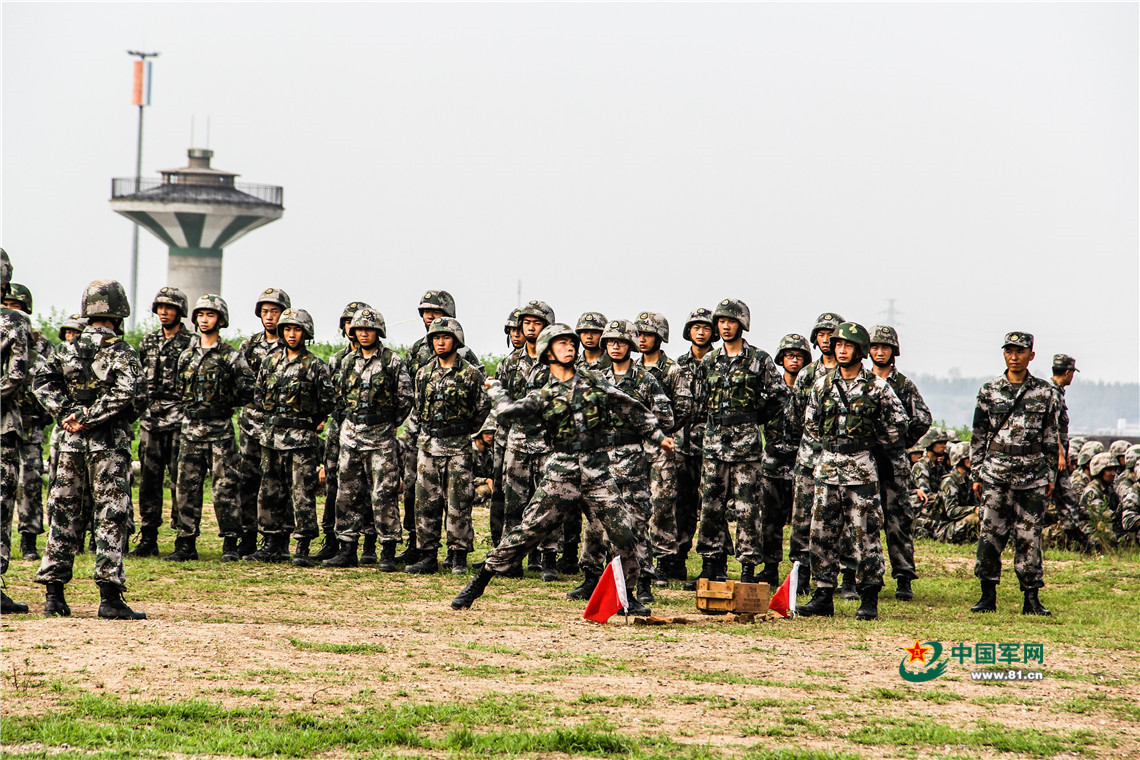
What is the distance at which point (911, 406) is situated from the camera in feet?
43.2

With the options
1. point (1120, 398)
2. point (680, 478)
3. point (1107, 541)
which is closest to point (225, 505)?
point (680, 478)

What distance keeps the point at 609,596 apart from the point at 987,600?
12.4 ft

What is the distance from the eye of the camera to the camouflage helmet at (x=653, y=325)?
14.7 m

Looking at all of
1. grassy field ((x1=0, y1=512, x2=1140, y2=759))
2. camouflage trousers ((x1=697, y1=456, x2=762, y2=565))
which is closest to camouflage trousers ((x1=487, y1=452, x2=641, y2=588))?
grassy field ((x1=0, y1=512, x2=1140, y2=759))

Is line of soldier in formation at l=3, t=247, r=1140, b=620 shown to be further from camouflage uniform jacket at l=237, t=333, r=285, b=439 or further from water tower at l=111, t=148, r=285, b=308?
A: water tower at l=111, t=148, r=285, b=308

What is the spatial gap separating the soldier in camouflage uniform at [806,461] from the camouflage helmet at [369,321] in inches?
174

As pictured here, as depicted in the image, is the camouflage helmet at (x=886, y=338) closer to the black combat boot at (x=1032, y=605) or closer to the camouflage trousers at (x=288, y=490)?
the black combat boot at (x=1032, y=605)

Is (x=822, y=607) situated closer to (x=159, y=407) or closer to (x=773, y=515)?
(x=773, y=515)

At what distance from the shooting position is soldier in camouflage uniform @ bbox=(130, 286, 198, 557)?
14727 mm

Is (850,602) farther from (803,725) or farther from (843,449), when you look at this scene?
(803,725)

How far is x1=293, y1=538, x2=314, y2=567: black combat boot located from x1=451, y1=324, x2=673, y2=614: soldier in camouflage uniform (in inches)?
147

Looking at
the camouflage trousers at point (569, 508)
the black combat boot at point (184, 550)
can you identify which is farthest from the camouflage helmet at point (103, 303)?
the black combat boot at point (184, 550)

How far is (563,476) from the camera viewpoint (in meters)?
11.1

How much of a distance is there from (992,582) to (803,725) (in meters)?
5.53
